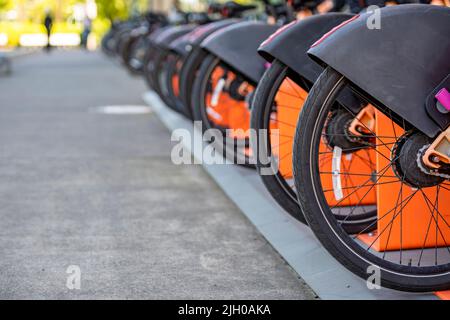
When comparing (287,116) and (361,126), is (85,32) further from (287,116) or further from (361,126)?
(361,126)

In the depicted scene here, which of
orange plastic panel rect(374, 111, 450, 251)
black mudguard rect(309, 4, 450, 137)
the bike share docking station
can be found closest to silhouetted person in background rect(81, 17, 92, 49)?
the bike share docking station

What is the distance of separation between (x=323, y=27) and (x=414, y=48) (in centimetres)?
94

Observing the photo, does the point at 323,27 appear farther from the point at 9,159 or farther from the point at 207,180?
the point at 9,159

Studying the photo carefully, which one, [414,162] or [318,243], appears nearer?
[414,162]

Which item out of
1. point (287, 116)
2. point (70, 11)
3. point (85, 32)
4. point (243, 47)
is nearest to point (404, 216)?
point (287, 116)

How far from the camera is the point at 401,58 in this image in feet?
11.1

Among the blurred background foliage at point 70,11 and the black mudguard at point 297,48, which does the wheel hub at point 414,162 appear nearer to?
the black mudguard at point 297,48

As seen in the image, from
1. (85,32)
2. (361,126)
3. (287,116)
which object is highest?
(361,126)

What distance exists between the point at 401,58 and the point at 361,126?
111 centimetres

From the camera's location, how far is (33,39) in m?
47.1

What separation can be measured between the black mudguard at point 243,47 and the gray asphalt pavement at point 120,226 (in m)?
0.86

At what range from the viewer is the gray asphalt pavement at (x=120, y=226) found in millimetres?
4000

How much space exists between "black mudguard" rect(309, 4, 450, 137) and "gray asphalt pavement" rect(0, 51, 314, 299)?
36.7 inches

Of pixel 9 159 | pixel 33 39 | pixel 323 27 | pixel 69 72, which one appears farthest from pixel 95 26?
pixel 323 27
